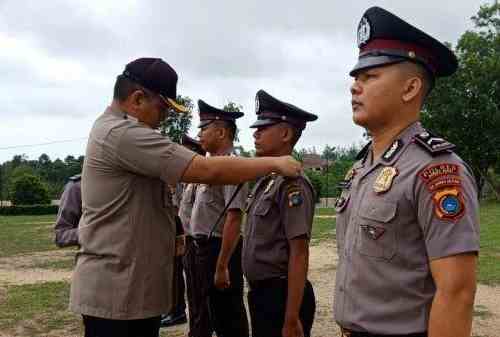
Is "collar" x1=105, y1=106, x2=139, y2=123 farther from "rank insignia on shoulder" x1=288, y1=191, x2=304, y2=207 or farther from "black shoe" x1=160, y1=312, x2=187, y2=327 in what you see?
"black shoe" x1=160, y1=312, x2=187, y2=327

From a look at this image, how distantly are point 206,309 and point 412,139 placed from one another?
3.00 meters

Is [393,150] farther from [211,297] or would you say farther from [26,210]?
[26,210]

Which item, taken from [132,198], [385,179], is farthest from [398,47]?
[132,198]

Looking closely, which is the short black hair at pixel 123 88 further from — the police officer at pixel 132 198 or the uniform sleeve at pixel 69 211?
the uniform sleeve at pixel 69 211

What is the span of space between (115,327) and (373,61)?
1.77 m

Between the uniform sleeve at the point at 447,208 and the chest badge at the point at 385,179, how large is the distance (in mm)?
102

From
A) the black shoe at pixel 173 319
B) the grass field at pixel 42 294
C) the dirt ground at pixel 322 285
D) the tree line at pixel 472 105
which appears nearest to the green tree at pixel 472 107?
the tree line at pixel 472 105

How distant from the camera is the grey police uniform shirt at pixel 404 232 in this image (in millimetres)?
1605

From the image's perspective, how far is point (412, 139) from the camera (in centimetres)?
182

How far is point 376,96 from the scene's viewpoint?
185 centimetres

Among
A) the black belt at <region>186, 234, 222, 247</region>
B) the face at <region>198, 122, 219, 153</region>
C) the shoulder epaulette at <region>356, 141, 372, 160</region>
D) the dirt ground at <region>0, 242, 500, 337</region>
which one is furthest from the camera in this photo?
the dirt ground at <region>0, 242, 500, 337</region>

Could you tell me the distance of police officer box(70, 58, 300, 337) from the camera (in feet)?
8.29

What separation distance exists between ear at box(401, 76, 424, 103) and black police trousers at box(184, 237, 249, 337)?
2801 mm

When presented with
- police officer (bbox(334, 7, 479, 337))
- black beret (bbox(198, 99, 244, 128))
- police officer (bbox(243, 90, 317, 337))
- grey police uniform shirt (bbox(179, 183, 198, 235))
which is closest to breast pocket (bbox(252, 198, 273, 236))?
police officer (bbox(243, 90, 317, 337))
